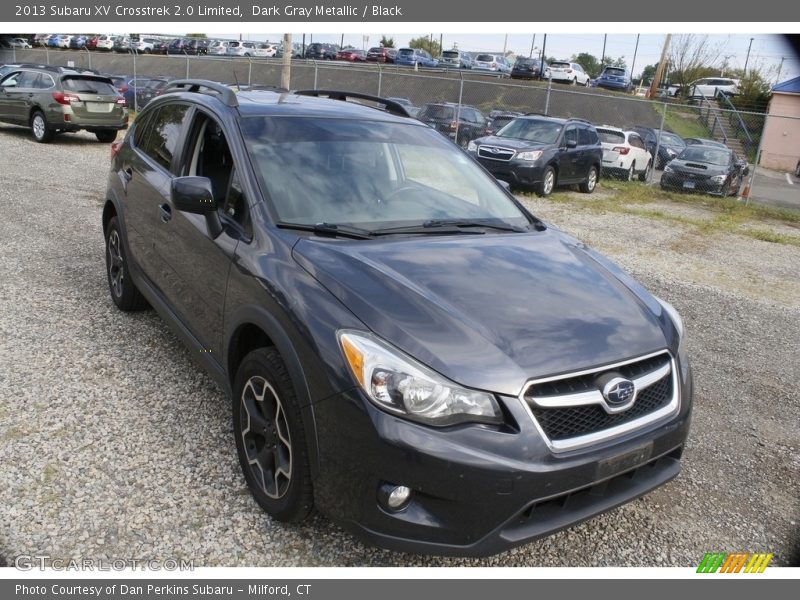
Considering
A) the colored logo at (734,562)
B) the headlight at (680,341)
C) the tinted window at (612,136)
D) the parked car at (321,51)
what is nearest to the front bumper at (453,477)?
the headlight at (680,341)

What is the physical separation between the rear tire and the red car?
35.8m

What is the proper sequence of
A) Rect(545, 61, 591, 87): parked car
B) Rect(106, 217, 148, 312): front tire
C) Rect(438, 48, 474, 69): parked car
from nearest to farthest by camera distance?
1. Rect(106, 217, 148, 312): front tire
2. Rect(545, 61, 591, 87): parked car
3. Rect(438, 48, 474, 69): parked car

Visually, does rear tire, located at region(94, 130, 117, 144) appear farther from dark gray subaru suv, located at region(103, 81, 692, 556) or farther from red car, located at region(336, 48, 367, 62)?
red car, located at region(336, 48, 367, 62)

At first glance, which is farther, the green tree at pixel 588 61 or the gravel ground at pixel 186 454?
the green tree at pixel 588 61

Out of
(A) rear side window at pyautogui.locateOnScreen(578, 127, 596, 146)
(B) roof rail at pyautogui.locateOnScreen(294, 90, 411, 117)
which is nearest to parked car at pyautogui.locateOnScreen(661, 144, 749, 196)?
(A) rear side window at pyautogui.locateOnScreen(578, 127, 596, 146)

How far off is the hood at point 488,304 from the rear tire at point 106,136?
16120mm

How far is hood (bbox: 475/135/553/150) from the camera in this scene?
46.3ft

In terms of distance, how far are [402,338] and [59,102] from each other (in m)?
15.9

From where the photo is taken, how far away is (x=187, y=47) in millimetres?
48812

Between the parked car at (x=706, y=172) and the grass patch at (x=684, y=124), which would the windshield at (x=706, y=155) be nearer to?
the parked car at (x=706, y=172)

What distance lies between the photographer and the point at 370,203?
11.6 ft

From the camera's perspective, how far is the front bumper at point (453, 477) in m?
2.33

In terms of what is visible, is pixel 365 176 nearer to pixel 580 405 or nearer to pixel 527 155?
pixel 580 405

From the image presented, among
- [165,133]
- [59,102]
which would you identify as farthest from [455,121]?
[165,133]
